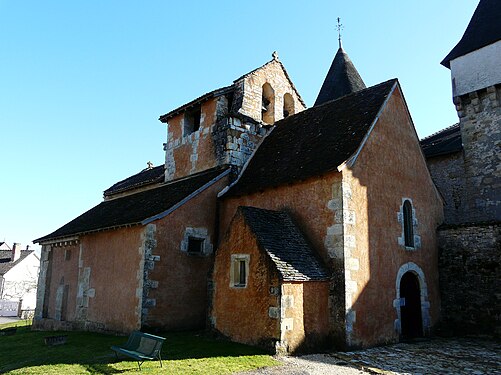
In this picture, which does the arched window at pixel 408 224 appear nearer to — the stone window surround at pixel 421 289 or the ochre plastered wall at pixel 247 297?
the stone window surround at pixel 421 289

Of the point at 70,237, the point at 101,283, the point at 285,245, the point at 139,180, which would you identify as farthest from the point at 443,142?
the point at 70,237

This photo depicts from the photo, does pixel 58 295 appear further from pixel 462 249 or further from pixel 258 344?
pixel 462 249

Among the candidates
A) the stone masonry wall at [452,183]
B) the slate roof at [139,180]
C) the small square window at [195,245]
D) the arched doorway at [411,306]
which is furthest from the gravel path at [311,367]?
the slate roof at [139,180]

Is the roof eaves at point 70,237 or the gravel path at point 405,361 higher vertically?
the roof eaves at point 70,237

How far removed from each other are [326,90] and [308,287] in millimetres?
15574

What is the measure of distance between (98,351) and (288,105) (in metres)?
13.2

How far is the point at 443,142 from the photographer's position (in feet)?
66.7

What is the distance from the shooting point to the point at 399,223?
1312 cm

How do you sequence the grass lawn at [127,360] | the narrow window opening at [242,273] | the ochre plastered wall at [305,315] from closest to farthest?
the grass lawn at [127,360] < the ochre plastered wall at [305,315] < the narrow window opening at [242,273]

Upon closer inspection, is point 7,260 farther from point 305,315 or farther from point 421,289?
point 421,289

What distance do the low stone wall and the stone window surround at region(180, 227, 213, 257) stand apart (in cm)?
788

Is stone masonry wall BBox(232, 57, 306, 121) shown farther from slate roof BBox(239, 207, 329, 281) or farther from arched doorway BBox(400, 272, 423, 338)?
arched doorway BBox(400, 272, 423, 338)

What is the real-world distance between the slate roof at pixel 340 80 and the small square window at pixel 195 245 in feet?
39.2

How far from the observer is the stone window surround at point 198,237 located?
554 inches
